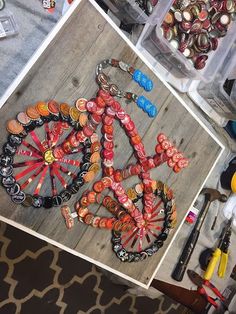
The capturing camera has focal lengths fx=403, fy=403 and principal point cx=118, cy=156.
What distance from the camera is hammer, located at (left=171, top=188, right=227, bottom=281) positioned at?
1.29 metres

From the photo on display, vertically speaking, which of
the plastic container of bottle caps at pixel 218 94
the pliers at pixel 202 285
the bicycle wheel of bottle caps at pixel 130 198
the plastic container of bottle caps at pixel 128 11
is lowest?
the pliers at pixel 202 285

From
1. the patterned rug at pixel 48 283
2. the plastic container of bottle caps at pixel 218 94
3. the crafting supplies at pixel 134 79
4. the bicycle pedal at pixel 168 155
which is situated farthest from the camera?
the patterned rug at pixel 48 283

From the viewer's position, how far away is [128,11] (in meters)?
1.05

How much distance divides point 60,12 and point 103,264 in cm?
63

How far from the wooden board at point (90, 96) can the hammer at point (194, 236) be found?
185mm

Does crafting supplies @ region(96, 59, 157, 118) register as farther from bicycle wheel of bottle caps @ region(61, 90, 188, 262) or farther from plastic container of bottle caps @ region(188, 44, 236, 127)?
plastic container of bottle caps @ region(188, 44, 236, 127)

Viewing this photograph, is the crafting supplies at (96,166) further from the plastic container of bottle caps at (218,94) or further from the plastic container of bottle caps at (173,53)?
the plastic container of bottle caps at (218,94)

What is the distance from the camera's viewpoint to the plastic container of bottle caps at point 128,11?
1022 millimetres

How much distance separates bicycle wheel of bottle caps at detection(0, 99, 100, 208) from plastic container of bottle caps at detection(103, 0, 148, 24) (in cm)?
31

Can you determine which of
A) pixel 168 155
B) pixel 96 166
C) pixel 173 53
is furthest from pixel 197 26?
pixel 96 166

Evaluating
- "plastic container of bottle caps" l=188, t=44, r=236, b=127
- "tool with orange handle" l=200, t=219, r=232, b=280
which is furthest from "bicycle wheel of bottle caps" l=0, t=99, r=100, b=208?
"tool with orange handle" l=200, t=219, r=232, b=280

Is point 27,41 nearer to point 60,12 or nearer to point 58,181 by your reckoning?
point 60,12

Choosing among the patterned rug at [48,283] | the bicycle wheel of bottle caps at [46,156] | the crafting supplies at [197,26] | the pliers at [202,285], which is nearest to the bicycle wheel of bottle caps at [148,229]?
the bicycle wheel of bottle caps at [46,156]

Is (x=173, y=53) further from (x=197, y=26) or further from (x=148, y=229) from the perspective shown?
(x=148, y=229)
